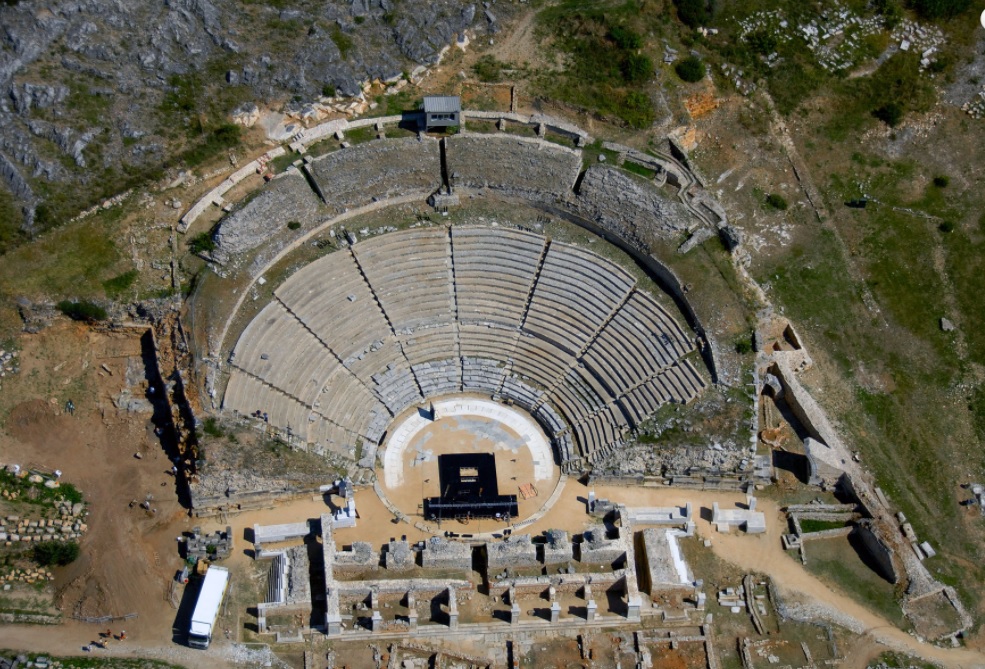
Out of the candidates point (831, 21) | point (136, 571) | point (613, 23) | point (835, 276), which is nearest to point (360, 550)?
point (136, 571)

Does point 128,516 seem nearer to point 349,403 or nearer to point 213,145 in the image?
point 349,403

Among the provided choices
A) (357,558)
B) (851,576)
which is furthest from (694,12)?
(357,558)

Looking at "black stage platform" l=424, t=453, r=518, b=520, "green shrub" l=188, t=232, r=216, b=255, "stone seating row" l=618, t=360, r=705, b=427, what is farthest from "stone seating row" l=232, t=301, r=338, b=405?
"stone seating row" l=618, t=360, r=705, b=427

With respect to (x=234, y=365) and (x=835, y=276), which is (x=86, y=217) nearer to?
(x=234, y=365)

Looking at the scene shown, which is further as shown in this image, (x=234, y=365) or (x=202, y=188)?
(x=202, y=188)

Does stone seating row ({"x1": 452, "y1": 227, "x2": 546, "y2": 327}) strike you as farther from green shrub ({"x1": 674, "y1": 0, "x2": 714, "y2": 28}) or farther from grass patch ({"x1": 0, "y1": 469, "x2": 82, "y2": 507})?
grass patch ({"x1": 0, "y1": 469, "x2": 82, "y2": 507})

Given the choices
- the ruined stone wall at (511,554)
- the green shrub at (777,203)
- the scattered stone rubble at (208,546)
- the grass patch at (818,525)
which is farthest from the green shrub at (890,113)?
the scattered stone rubble at (208,546)

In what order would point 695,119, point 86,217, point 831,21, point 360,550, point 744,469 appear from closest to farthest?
1. point 360,550
2. point 744,469
3. point 86,217
4. point 695,119
5. point 831,21
